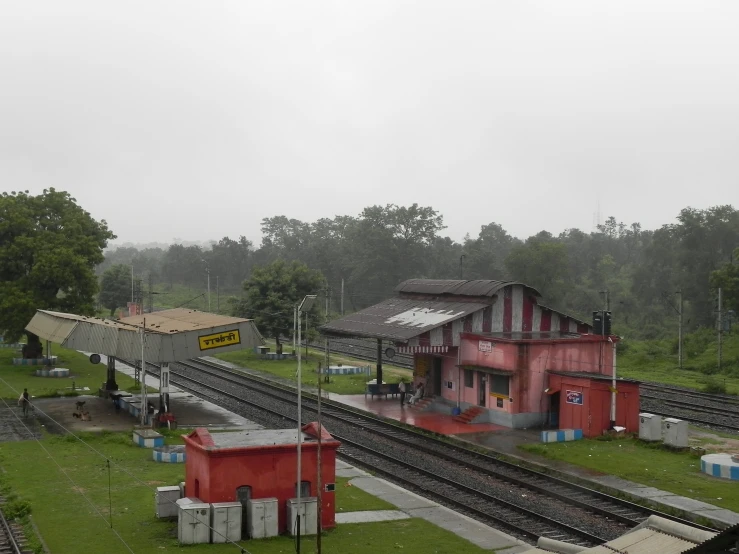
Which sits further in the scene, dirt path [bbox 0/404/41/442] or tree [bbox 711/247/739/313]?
tree [bbox 711/247/739/313]

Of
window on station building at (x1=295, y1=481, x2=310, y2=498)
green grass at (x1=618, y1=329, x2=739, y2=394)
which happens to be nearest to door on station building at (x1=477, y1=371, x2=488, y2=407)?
green grass at (x1=618, y1=329, x2=739, y2=394)

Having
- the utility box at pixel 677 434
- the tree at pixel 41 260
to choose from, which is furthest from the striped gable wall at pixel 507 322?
the tree at pixel 41 260

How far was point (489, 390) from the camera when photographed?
119 feet

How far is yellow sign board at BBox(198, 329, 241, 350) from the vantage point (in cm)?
3666

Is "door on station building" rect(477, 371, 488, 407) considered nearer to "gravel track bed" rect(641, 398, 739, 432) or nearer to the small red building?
→ "gravel track bed" rect(641, 398, 739, 432)

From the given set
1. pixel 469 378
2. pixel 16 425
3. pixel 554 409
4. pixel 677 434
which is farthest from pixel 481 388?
pixel 16 425

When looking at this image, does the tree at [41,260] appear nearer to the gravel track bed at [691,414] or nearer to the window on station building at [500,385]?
the window on station building at [500,385]

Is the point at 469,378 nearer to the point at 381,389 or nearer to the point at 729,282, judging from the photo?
the point at 381,389

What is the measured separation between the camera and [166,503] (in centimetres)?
2161

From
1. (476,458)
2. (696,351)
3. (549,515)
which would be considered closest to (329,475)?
(549,515)

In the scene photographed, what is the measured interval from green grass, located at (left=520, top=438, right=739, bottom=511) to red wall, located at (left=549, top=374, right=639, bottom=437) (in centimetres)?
113

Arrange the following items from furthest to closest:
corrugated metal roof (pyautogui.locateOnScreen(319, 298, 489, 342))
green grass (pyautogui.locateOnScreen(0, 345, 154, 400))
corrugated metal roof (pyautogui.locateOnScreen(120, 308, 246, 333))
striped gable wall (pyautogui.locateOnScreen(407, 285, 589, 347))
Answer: green grass (pyautogui.locateOnScreen(0, 345, 154, 400)), corrugated metal roof (pyautogui.locateOnScreen(120, 308, 246, 333)), corrugated metal roof (pyautogui.locateOnScreen(319, 298, 489, 342)), striped gable wall (pyautogui.locateOnScreen(407, 285, 589, 347))

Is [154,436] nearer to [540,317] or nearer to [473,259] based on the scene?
[540,317]

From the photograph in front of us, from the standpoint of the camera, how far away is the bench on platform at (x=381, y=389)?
44.3m
